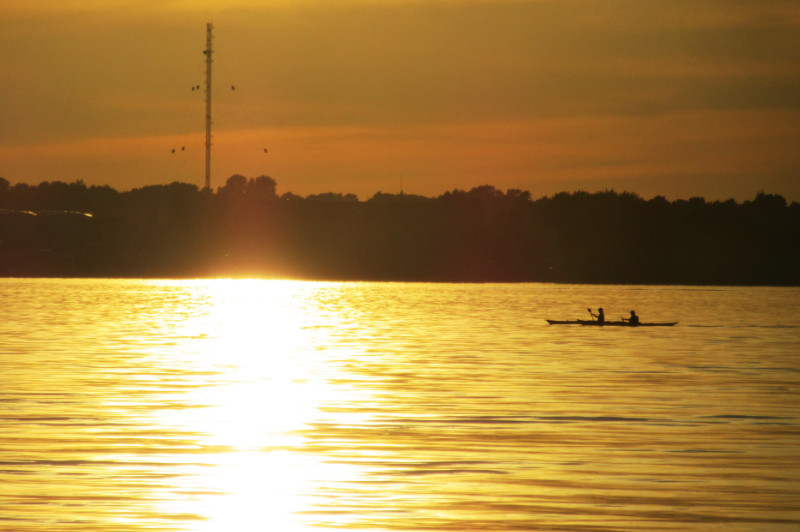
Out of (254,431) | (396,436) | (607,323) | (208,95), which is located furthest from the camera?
(208,95)

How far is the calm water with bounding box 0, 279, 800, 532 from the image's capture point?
19484mm

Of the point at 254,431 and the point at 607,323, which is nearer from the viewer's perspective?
the point at 254,431

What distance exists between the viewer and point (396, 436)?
89.1ft

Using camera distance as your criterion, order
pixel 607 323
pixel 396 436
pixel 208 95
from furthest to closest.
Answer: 1. pixel 208 95
2. pixel 607 323
3. pixel 396 436

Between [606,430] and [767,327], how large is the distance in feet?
173

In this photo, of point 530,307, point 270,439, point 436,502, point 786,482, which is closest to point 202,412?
point 270,439

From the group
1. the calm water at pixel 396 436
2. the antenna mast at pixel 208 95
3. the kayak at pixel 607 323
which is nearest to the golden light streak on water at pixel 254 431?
the calm water at pixel 396 436

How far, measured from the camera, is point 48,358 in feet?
153

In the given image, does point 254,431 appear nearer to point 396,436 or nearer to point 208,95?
point 396,436

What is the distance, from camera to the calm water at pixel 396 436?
19484mm

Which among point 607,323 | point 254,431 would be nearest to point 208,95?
point 607,323

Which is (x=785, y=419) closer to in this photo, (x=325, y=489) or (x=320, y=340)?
(x=325, y=489)

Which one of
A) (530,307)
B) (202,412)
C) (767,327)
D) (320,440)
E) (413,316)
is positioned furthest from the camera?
(530,307)

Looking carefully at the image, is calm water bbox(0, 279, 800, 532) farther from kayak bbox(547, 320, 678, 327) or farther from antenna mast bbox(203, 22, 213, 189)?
antenna mast bbox(203, 22, 213, 189)
